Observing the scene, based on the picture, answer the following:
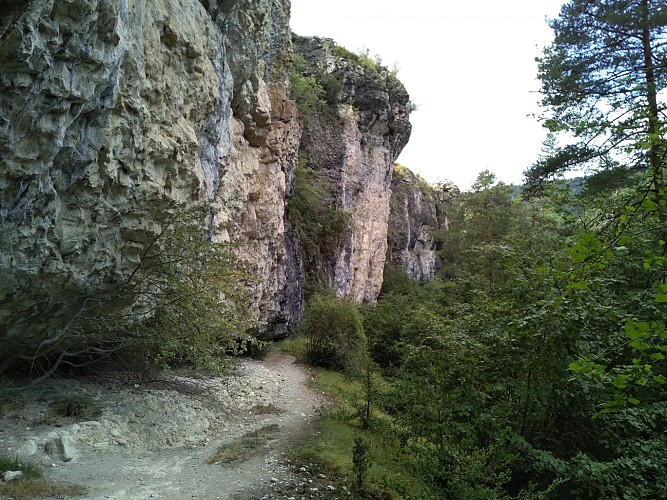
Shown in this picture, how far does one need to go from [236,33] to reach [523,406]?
425 inches

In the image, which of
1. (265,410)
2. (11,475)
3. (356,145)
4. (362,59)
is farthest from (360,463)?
(362,59)

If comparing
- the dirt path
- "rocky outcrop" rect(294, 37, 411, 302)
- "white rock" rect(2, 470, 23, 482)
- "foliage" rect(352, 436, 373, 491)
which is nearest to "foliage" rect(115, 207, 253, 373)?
the dirt path

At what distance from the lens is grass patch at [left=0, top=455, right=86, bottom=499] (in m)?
4.48

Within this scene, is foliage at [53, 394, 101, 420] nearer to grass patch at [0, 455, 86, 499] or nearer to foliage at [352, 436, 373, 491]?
grass patch at [0, 455, 86, 499]

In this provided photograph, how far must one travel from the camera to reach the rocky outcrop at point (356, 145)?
25.5 meters

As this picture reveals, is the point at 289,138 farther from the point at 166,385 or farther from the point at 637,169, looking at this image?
the point at 637,169

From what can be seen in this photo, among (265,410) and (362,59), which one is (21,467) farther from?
(362,59)

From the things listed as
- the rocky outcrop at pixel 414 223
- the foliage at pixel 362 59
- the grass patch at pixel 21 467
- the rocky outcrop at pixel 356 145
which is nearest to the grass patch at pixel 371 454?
the grass patch at pixel 21 467

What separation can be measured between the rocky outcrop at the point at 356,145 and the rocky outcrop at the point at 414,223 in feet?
19.4

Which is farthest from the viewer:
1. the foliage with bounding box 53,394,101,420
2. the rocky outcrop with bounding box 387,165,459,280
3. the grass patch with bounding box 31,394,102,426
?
the rocky outcrop with bounding box 387,165,459,280

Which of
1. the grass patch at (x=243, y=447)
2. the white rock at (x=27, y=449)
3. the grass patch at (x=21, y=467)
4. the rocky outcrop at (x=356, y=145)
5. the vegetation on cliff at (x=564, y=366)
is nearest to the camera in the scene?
the vegetation on cliff at (x=564, y=366)

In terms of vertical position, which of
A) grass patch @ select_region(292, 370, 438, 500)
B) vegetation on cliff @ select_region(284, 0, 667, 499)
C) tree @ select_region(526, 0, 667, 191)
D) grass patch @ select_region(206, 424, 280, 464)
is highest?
tree @ select_region(526, 0, 667, 191)

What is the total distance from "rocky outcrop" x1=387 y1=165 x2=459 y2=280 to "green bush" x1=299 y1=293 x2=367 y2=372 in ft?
68.1

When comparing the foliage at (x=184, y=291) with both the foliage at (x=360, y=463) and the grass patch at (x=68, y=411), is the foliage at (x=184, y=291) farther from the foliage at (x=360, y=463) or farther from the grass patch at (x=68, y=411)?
the foliage at (x=360, y=463)
